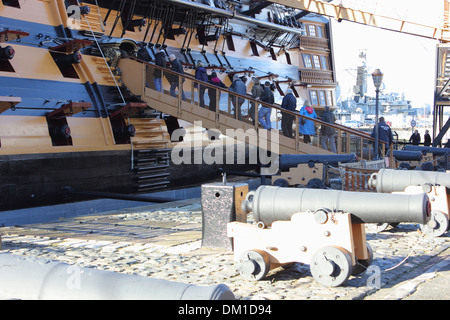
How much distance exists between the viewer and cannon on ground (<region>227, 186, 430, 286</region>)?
5.96 m

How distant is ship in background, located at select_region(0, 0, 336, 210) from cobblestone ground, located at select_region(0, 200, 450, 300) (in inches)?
89.5

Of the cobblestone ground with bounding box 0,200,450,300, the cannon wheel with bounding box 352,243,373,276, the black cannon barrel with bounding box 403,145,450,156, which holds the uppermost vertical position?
the black cannon barrel with bounding box 403,145,450,156

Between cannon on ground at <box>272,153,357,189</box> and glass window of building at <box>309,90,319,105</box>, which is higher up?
glass window of building at <box>309,90,319,105</box>

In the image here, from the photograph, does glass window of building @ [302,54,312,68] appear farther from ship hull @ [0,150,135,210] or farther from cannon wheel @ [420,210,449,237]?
cannon wheel @ [420,210,449,237]

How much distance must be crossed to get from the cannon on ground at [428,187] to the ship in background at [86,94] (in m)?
7.27

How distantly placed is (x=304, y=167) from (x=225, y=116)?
2.90 metres

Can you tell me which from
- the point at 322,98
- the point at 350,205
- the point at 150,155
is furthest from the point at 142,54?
the point at 322,98

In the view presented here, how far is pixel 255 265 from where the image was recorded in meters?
6.20

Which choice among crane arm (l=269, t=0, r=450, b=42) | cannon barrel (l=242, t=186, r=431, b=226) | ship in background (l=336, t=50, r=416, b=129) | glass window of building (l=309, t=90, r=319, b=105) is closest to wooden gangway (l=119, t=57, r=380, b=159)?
crane arm (l=269, t=0, r=450, b=42)

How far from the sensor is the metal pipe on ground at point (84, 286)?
337 cm

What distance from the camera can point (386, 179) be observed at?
9.53 metres

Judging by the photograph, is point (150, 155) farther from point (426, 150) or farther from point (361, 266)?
point (426, 150)
